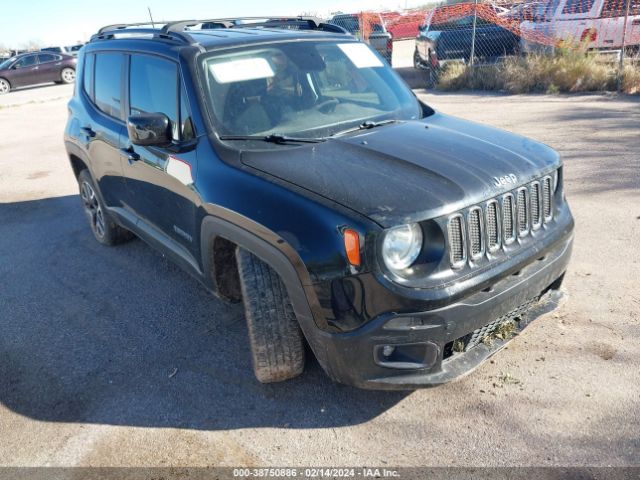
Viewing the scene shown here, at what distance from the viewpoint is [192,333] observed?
3.79 meters

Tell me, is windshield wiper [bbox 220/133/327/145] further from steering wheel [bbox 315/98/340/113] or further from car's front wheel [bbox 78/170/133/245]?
car's front wheel [bbox 78/170/133/245]

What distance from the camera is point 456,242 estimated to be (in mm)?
2523

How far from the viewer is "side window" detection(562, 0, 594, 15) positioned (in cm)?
1173

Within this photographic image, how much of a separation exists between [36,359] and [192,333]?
103 centimetres

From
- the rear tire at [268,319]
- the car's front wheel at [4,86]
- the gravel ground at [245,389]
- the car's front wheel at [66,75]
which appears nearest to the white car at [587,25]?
the gravel ground at [245,389]

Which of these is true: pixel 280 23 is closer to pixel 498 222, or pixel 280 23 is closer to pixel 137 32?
pixel 137 32

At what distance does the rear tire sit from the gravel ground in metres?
0.24

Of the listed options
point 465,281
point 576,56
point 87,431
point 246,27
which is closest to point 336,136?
point 465,281

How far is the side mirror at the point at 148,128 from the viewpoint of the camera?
10.5 feet

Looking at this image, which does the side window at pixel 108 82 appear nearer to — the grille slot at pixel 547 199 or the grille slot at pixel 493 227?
the grille slot at pixel 493 227

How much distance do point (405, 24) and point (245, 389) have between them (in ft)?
65.8

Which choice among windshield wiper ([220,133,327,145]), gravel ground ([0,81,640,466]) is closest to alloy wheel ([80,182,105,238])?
gravel ground ([0,81,640,466])

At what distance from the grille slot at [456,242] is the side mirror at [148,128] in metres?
1.79

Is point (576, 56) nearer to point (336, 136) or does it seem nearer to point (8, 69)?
point (336, 136)
